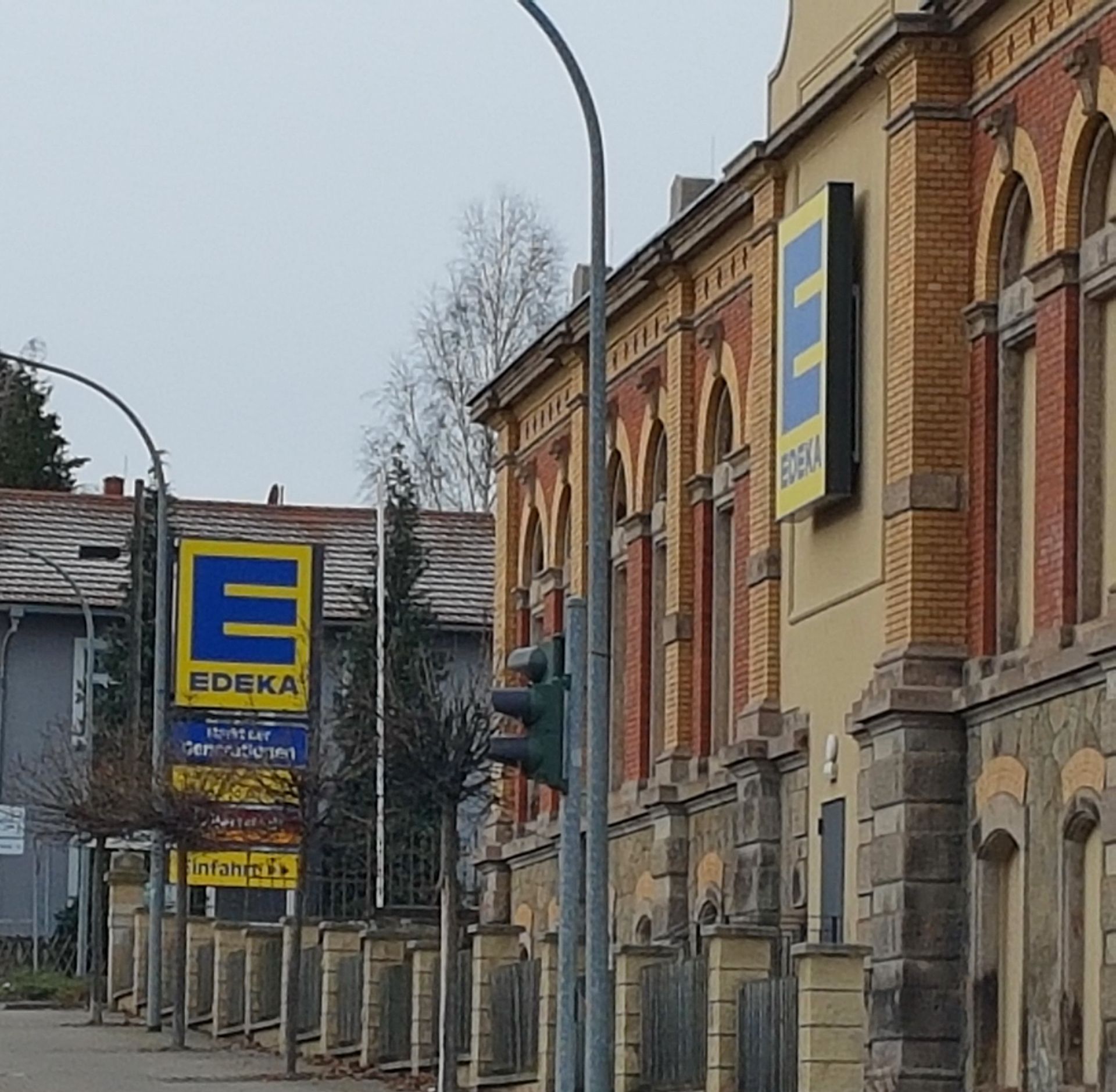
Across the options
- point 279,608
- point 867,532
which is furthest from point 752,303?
point 279,608

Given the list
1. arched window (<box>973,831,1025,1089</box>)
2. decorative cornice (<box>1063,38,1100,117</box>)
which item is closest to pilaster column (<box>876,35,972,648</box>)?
arched window (<box>973,831,1025,1089</box>)

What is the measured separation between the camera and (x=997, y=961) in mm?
27125

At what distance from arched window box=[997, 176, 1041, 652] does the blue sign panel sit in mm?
14907

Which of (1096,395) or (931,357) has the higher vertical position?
(931,357)

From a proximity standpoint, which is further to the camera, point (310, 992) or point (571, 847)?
point (310, 992)

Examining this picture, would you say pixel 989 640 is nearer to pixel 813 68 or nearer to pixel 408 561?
pixel 813 68

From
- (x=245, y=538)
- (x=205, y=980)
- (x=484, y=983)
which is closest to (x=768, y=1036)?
(x=484, y=983)

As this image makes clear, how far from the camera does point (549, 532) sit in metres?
44.8

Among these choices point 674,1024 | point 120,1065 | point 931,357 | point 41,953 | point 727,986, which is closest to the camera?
point 727,986

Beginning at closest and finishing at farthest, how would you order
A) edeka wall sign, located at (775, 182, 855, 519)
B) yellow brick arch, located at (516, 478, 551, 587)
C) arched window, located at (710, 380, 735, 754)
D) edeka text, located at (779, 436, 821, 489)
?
1. edeka wall sign, located at (775, 182, 855, 519)
2. edeka text, located at (779, 436, 821, 489)
3. arched window, located at (710, 380, 735, 754)
4. yellow brick arch, located at (516, 478, 551, 587)

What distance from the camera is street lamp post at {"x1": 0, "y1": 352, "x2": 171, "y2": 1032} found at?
42.2 metres

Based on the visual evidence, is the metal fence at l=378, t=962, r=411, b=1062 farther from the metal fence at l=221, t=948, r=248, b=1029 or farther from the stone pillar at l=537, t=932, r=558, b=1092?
the metal fence at l=221, t=948, r=248, b=1029

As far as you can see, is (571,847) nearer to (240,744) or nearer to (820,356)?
(820,356)

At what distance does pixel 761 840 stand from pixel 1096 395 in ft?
27.9
